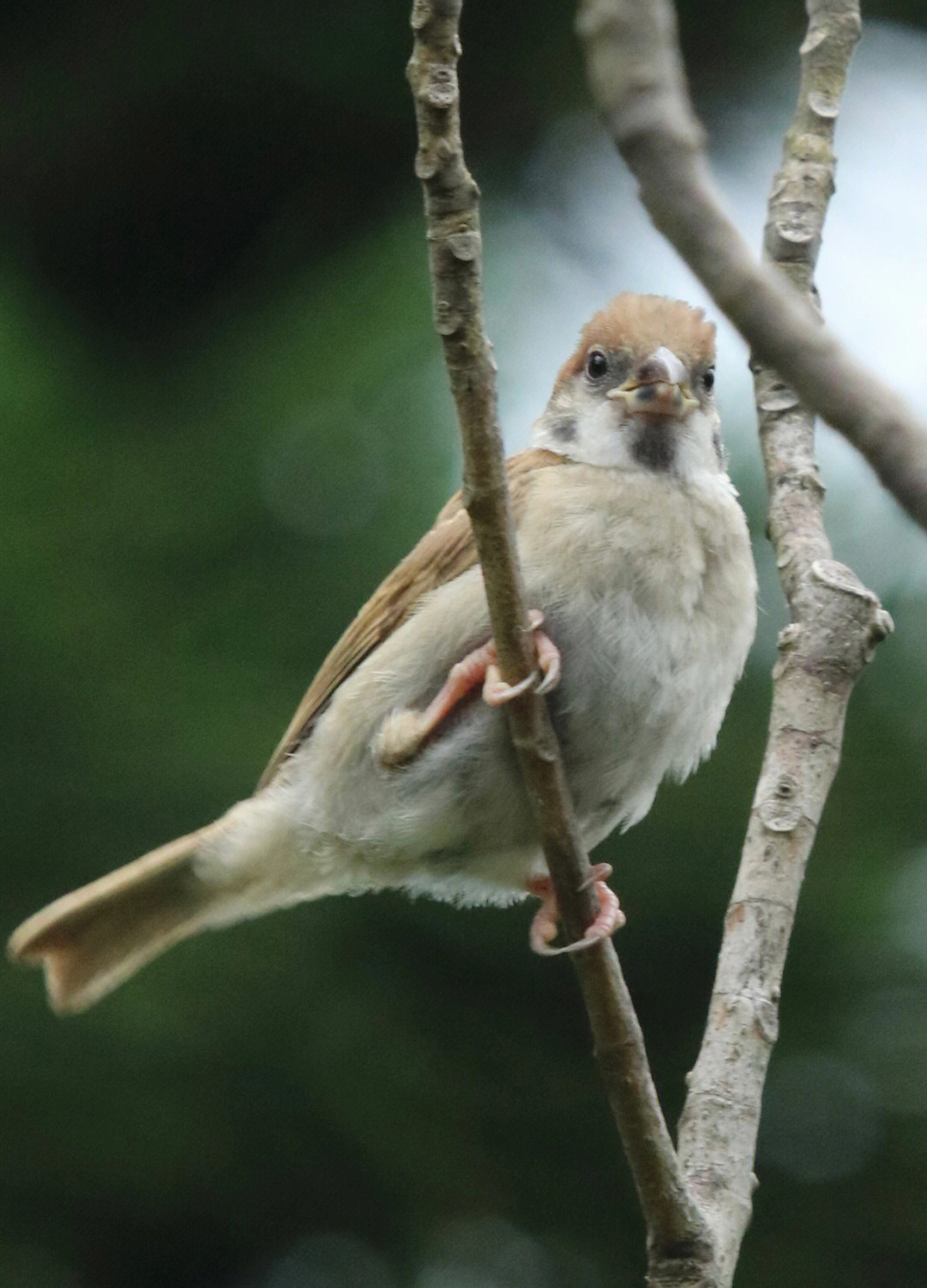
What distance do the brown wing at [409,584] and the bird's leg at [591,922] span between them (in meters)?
0.58

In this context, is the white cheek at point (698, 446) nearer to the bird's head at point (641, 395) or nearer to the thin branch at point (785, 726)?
the bird's head at point (641, 395)

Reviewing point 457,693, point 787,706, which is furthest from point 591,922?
point 457,693

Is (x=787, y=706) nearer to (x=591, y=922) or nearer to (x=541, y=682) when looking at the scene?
(x=541, y=682)

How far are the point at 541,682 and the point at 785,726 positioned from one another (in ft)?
1.28

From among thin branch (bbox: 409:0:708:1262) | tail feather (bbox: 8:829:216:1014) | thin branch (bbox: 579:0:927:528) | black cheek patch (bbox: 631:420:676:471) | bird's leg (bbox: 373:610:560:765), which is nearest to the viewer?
thin branch (bbox: 579:0:927:528)

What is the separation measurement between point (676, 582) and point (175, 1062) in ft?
6.20

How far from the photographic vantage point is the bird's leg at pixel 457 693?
2875 mm

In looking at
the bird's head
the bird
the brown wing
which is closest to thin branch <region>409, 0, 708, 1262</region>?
the bird

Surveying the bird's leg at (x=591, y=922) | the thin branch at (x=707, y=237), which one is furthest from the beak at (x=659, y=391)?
the thin branch at (x=707, y=237)

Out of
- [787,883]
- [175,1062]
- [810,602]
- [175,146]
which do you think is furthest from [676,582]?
[175,146]

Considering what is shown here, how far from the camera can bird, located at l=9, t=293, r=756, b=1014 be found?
3.34 meters

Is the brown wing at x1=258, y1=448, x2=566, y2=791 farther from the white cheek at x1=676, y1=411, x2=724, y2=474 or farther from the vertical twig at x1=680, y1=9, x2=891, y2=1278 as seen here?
the vertical twig at x1=680, y1=9, x2=891, y2=1278

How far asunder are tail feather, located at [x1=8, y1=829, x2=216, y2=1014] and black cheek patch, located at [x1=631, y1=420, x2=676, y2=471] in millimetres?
1265

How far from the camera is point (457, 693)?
3.21 meters
